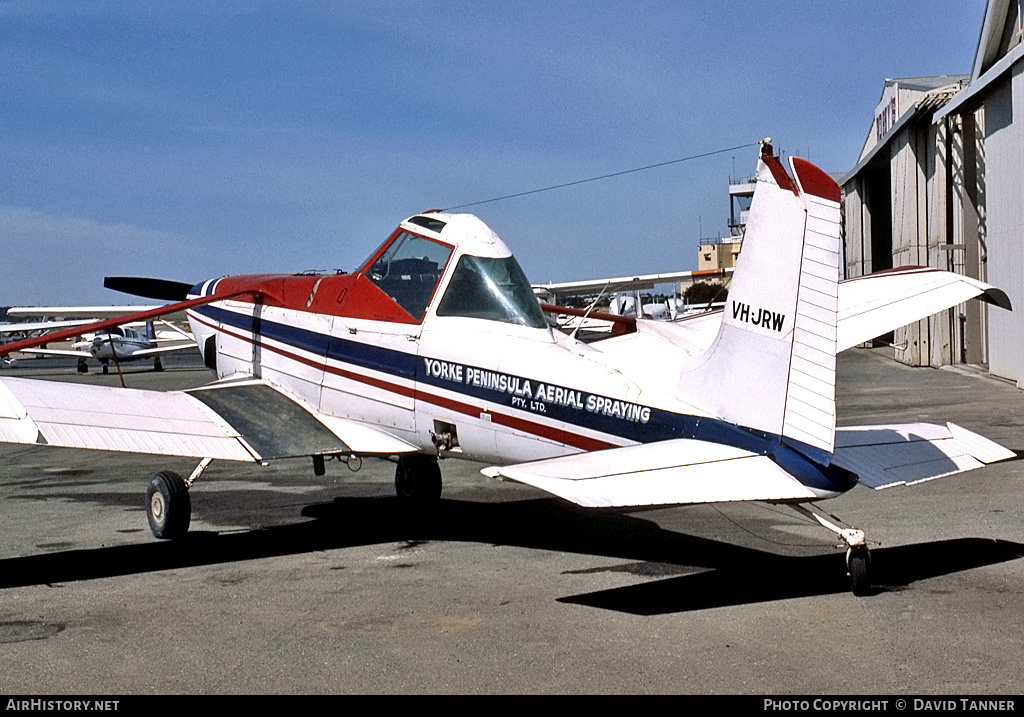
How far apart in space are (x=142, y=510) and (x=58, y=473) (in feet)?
14.2

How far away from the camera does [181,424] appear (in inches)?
365

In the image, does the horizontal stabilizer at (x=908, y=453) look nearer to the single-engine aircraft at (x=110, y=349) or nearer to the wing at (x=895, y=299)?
the wing at (x=895, y=299)

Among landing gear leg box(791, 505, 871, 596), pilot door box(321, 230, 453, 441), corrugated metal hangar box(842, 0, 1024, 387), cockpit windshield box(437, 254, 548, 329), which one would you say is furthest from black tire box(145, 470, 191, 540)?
corrugated metal hangar box(842, 0, 1024, 387)

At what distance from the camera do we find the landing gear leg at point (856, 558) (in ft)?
22.4

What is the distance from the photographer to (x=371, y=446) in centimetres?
955

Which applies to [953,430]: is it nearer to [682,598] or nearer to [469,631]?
[682,598]

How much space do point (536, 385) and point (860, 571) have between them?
2639 millimetres

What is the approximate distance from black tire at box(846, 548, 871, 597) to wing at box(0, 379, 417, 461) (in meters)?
3.97

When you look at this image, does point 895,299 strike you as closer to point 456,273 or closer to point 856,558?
point 856,558

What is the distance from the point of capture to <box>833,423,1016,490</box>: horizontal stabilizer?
276 inches

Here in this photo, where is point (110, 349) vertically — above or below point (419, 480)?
above

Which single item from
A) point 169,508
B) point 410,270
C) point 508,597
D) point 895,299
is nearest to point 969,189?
point 895,299

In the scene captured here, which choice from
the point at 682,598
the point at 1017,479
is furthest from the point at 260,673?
the point at 1017,479

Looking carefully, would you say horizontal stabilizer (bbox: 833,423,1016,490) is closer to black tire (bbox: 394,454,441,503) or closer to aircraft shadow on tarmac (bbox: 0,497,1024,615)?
aircraft shadow on tarmac (bbox: 0,497,1024,615)
